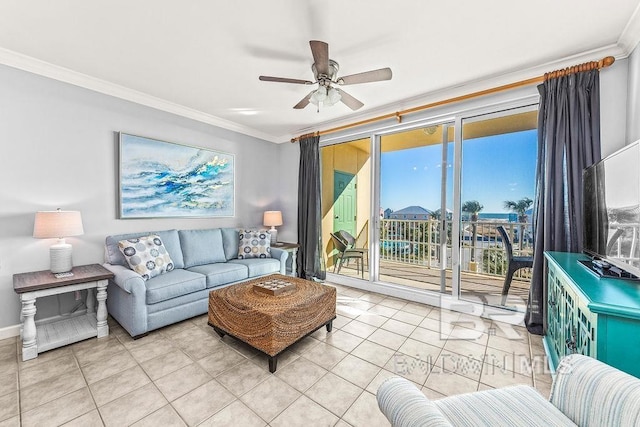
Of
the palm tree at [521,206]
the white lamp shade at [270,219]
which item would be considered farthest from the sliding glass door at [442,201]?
the white lamp shade at [270,219]

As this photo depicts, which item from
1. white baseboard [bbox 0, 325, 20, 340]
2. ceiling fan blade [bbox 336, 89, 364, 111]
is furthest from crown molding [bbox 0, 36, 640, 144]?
white baseboard [bbox 0, 325, 20, 340]

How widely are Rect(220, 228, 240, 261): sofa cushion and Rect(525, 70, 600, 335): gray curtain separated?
346 centimetres

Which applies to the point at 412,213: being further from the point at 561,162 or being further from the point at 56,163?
the point at 56,163

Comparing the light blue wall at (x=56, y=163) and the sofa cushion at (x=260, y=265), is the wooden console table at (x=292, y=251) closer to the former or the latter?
the sofa cushion at (x=260, y=265)

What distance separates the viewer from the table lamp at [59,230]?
7.21ft

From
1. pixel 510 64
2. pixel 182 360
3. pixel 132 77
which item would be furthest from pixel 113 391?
pixel 510 64

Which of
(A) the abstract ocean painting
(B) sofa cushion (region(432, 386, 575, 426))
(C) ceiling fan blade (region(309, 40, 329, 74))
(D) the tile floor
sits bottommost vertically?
(D) the tile floor

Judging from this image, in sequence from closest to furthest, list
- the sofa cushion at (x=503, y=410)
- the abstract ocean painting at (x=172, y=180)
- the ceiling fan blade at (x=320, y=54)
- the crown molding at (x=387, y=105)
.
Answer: the sofa cushion at (x=503, y=410)
the ceiling fan blade at (x=320, y=54)
the crown molding at (x=387, y=105)
the abstract ocean painting at (x=172, y=180)

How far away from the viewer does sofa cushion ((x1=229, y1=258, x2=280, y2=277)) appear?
332 cm

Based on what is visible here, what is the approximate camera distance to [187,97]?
312cm

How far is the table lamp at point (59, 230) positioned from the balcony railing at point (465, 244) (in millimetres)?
3435

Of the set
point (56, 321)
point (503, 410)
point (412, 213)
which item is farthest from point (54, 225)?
point (412, 213)

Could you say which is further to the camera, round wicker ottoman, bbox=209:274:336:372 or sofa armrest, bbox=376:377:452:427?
round wicker ottoman, bbox=209:274:336:372

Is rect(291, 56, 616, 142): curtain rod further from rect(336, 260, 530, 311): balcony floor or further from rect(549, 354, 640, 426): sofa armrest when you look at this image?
rect(549, 354, 640, 426): sofa armrest
